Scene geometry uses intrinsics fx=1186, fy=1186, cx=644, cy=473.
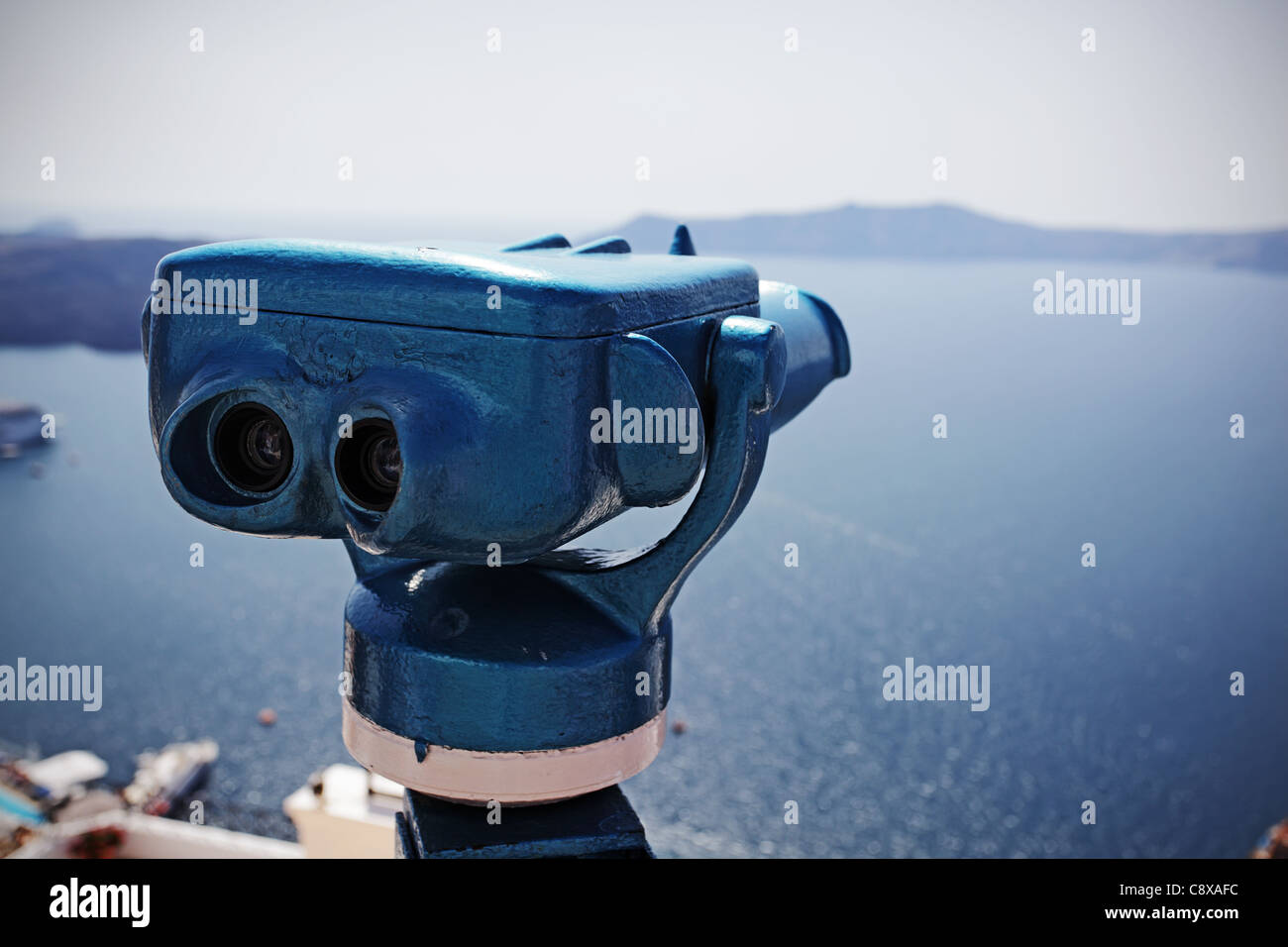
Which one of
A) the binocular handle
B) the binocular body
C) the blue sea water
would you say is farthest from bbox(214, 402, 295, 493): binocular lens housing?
the blue sea water

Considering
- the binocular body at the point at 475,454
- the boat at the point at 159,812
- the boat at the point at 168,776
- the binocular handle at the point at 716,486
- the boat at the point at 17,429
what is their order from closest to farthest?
the binocular body at the point at 475,454
the binocular handle at the point at 716,486
the boat at the point at 159,812
the boat at the point at 168,776
the boat at the point at 17,429

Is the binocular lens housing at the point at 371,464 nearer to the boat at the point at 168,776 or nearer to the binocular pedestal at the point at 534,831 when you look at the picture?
the binocular pedestal at the point at 534,831

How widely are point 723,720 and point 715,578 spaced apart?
15.1 feet

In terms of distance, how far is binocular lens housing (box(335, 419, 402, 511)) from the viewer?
96 centimetres

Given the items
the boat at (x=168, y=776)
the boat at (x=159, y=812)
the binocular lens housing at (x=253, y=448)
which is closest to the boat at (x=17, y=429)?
the boat at (x=159, y=812)

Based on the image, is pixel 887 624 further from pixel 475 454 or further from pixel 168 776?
pixel 475 454

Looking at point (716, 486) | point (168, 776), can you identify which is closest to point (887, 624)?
point (168, 776)

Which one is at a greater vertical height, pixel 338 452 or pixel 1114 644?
pixel 338 452

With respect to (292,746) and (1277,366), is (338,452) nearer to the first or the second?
(292,746)

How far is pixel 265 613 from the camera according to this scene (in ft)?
73.5

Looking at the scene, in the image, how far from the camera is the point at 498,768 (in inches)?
41.1

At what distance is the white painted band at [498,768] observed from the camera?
3.43ft

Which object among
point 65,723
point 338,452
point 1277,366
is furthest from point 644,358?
point 1277,366

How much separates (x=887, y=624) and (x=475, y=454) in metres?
21.7
